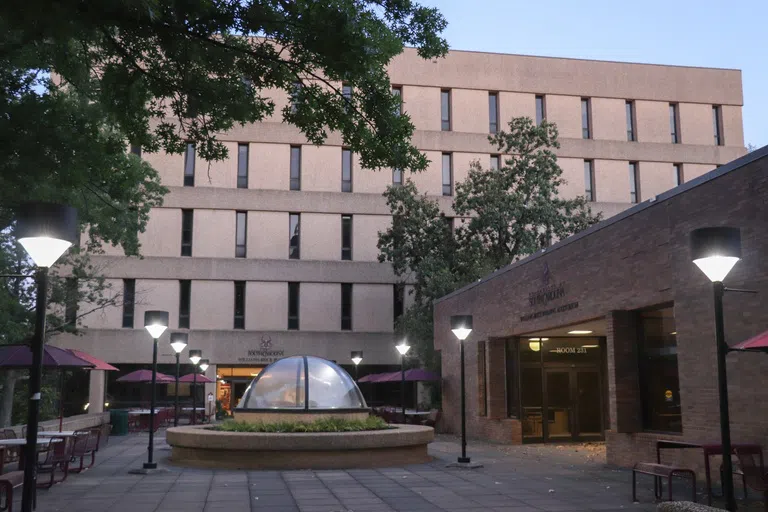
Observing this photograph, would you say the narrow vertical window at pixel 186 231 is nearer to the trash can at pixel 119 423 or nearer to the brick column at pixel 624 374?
the trash can at pixel 119 423

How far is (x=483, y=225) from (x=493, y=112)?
Answer: 12.6m

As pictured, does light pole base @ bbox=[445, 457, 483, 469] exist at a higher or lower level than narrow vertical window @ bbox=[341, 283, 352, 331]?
lower

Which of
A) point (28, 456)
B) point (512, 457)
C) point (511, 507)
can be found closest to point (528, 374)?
point (512, 457)

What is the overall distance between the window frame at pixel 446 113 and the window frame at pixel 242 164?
11266mm

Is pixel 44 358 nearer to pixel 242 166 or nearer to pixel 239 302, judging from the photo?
pixel 239 302

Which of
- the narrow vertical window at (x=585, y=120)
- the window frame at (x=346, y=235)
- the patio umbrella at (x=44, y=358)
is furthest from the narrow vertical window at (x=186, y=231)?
the patio umbrella at (x=44, y=358)

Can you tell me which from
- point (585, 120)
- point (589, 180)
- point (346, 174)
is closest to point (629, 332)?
point (346, 174)

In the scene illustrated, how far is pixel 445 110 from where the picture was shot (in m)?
46.7

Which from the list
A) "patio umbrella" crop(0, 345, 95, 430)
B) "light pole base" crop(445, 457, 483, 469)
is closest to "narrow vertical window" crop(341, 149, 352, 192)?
"patio umbrella" crop(0, 345, 95, 430)

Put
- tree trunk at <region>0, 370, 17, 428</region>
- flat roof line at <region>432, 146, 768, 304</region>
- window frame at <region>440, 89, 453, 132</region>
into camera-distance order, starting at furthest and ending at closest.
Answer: window frame at <region>440, 89, 453, 132</region>
tree trunk at <region>0, 370, 17, 428</region>
flat roof line at <region>432, 146, 768, 304</region>

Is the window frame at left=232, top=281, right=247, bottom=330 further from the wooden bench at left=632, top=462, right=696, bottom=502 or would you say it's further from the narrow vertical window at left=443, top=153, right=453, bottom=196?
the wooden bench at left=632, top=462, right=696, bottom=502

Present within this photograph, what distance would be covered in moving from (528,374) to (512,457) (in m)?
5.45

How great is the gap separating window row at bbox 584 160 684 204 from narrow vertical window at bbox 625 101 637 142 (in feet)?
5.25

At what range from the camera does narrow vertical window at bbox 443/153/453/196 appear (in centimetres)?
4616
